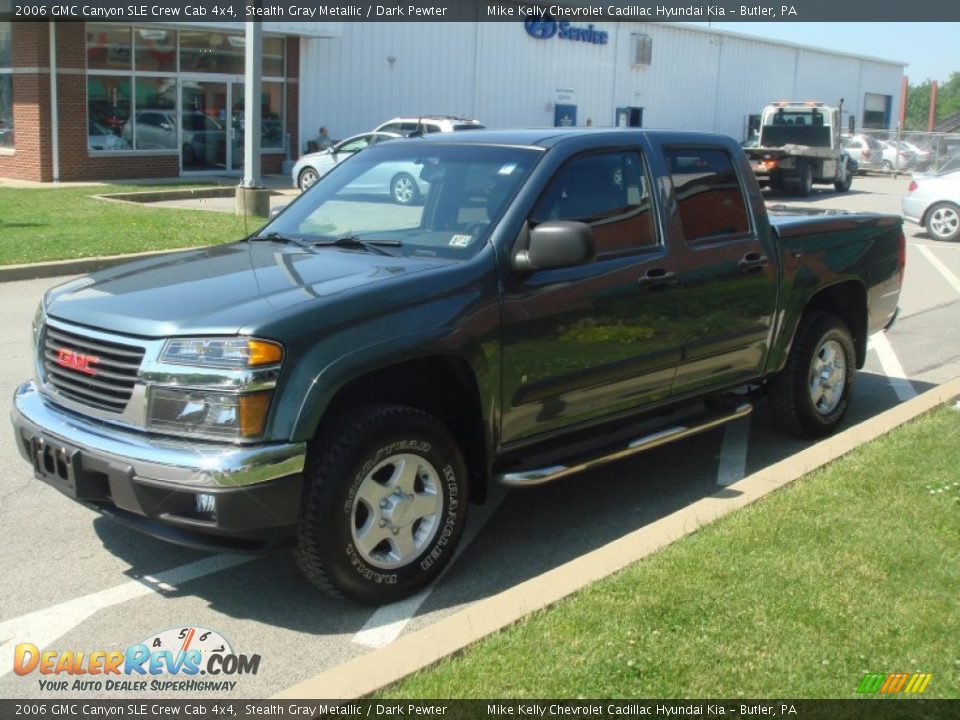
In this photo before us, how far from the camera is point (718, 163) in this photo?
20.5 feet

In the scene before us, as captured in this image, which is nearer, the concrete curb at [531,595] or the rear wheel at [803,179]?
the concrete curb at [531,595]

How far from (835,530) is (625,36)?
3864 centimetres

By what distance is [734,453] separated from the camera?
6.86 metres

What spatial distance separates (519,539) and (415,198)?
1743 millimetres

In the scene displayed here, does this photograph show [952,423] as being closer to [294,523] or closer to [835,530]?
[835,530]

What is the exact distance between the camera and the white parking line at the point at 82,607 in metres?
4.20

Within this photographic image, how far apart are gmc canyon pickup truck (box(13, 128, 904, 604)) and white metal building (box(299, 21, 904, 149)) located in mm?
17549

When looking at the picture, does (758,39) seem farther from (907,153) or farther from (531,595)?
(531,595)

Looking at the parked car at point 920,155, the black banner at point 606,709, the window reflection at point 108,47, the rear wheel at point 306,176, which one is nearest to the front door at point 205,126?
the window reflection at point 108,47

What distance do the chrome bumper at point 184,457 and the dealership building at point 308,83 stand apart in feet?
49.5

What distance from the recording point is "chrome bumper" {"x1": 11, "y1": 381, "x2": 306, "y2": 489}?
397 cm

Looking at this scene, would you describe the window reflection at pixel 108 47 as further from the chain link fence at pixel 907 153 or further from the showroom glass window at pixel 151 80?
the chain link fence at pixel 907 153

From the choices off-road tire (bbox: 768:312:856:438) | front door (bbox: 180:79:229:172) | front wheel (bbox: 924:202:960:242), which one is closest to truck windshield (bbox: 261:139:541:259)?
off-road tire (bbox: 768:312:856:438)

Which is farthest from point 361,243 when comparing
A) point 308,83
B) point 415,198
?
point 308,83
